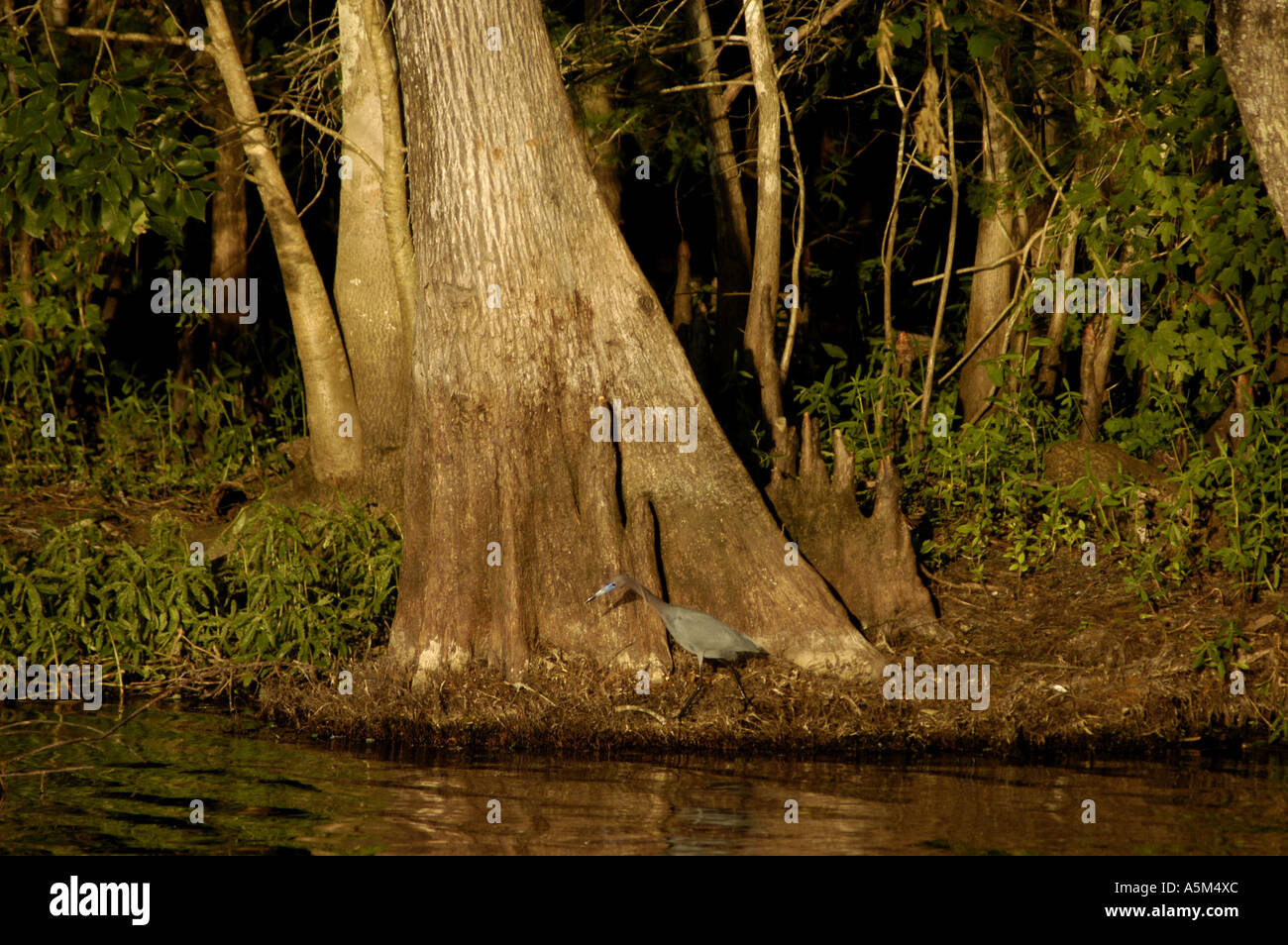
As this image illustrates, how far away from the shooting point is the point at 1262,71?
6.65 metres

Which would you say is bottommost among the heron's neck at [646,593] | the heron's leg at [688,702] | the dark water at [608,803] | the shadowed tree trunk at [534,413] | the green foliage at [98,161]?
the dark water at [608,803]

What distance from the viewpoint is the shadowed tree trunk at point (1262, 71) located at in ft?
21.6

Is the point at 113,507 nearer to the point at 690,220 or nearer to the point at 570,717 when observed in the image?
the point at 570,717

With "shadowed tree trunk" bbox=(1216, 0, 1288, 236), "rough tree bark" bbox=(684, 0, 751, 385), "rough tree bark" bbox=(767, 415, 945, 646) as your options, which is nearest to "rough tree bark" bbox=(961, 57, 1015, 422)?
"rough tree bark" bbox=(684, 0, 751, 385)

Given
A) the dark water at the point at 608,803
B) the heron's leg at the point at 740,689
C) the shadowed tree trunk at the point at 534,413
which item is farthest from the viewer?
the shadowed tree trunk at the point at 534,413

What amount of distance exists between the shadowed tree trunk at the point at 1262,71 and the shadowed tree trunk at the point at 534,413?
324 centimetres

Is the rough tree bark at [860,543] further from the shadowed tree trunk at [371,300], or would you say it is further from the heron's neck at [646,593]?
the shadowed tree trunk at [371,300]

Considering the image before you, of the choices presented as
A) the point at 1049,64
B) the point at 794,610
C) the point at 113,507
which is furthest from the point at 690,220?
the point at 794,610

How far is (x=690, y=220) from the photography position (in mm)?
15977

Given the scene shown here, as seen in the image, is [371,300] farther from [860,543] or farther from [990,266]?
[990,266]

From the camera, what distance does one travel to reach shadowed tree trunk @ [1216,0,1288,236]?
6.58 meters

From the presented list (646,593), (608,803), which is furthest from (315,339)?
(608,803)

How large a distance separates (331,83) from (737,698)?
21.0 feet

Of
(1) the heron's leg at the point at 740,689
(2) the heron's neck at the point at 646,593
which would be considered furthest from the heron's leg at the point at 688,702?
(2) the heron's neck at the point at 646,593
